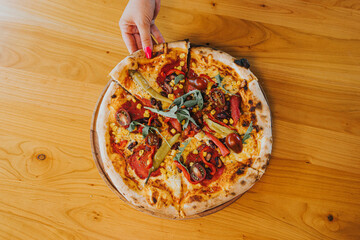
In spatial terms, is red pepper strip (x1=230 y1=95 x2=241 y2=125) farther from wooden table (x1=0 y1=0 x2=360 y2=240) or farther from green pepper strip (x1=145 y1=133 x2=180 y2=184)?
green pepper strip (x1=145 y1=133 x2=180 y2=184)

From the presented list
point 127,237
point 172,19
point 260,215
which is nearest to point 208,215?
point 260,215

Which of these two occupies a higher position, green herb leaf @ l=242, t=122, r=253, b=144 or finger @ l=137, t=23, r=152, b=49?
finger @ l=137, t=23, r=152, b=49

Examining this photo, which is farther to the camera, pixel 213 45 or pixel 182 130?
pixel 213 45

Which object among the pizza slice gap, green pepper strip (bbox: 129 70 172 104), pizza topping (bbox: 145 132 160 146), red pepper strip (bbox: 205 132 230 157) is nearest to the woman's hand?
the pizza slice gap

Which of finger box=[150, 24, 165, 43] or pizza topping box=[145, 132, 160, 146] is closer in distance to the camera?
pizza topping box=[145, 132, 160, 146]

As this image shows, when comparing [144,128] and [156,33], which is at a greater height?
[156,33]

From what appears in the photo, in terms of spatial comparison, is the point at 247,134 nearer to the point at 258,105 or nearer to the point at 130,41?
the point at 258,105

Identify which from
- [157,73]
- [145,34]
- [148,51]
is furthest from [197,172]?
[145,34]
